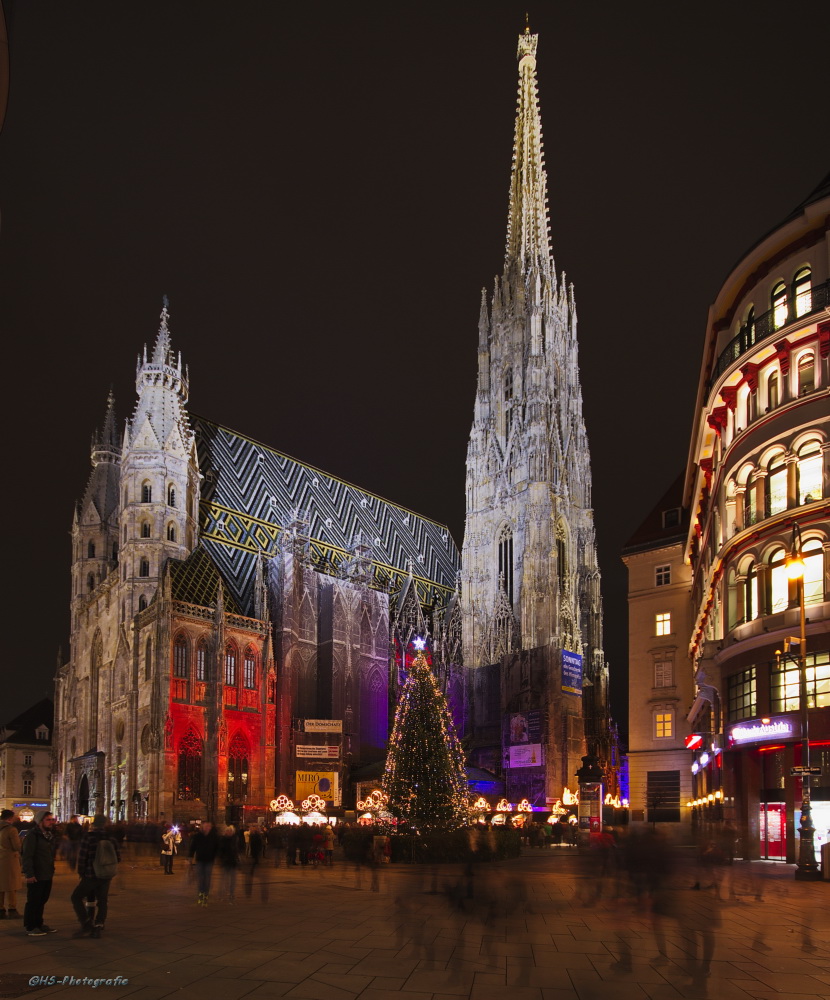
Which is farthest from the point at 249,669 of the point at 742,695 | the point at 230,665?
the point at 742,695

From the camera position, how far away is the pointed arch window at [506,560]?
258 feet

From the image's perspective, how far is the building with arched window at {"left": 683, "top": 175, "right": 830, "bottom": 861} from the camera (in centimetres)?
2498

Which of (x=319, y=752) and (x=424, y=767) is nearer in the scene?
(x=424, y=767)

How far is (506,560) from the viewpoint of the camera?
261 feet

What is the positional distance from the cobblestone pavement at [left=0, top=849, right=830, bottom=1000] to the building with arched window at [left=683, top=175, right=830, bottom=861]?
25.4 feet

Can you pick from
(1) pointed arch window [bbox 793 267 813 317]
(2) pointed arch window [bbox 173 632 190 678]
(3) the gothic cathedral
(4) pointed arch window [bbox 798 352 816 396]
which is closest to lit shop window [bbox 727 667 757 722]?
(4) pointed arch window [bbox 798 352 816 396]

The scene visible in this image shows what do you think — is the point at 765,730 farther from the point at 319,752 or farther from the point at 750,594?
the point at 319,752

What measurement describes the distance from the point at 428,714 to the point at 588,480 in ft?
184

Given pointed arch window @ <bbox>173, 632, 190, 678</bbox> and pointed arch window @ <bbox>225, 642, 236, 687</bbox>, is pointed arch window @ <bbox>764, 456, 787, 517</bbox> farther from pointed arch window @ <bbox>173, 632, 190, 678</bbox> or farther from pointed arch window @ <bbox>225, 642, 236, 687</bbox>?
pointed arch window @ <bbox>225, 642, 236, 687</bbox>

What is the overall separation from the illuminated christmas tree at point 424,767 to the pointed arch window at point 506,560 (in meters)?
44.9

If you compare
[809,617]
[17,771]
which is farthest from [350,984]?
[17,771]

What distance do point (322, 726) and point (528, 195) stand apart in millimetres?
56015

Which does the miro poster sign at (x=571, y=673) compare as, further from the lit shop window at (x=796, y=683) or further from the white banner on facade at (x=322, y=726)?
the lit shop window at (x=796, y=683)

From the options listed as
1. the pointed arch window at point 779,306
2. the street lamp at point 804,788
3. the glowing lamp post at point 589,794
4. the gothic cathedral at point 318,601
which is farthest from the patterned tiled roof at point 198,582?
the street lamp at point 804,788
